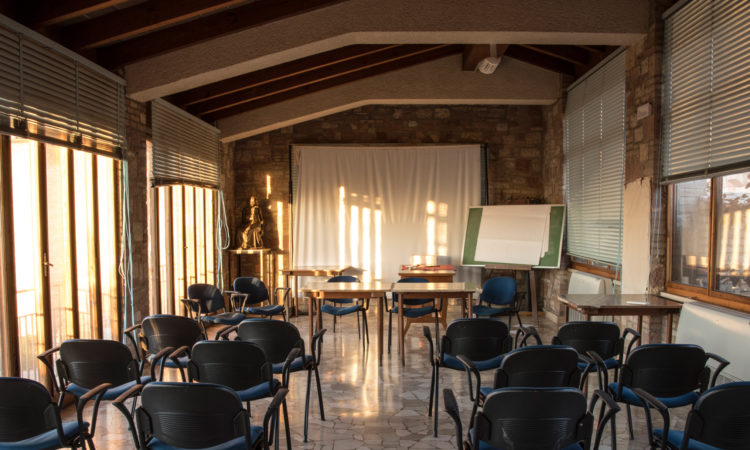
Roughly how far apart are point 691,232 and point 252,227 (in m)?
6.91

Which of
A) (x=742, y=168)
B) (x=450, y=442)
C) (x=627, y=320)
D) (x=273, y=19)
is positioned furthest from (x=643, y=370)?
(x=273, y=19)

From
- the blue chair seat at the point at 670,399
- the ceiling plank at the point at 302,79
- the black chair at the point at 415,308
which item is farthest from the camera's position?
the ceiling plank at the point at 302,79

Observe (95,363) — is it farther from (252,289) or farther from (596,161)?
(596,161)

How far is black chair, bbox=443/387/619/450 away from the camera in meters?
2.25

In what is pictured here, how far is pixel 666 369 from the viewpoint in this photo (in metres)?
3.17

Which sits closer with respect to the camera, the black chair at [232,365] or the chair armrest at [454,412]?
the chair armrest at [454,412]

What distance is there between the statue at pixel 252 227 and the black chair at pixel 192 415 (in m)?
7.03

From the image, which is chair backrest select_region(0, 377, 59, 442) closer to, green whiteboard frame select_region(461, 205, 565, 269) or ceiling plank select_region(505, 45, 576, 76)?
green whiteboard frame select_region(461, 205, 565, 269)

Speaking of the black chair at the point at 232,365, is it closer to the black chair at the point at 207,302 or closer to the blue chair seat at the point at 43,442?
the blue chair seat at the point at 43,442

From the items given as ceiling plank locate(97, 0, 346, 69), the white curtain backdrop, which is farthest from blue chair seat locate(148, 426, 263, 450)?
the white curtain backdrop

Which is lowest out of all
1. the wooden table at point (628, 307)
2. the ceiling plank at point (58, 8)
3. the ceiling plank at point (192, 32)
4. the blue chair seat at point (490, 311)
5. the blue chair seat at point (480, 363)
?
the blue chair seat at point (490, 311)

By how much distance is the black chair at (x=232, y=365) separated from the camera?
329cm

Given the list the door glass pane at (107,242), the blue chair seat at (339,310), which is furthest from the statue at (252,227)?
the door glass pane at (107,242)

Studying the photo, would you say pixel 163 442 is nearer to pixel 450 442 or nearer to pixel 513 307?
pixel 450 442
